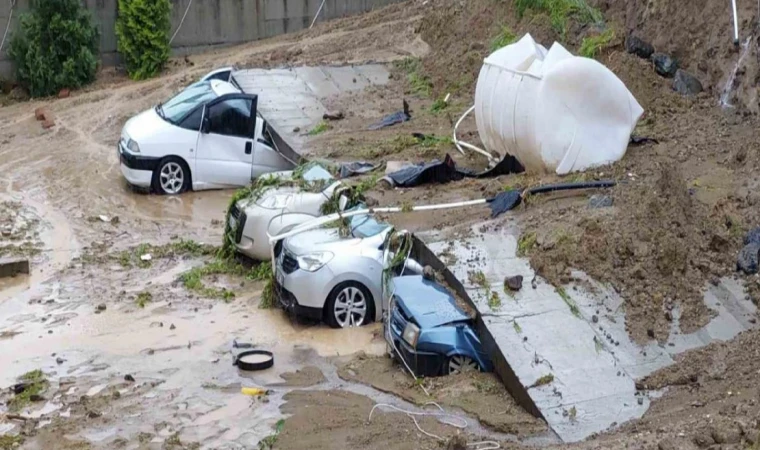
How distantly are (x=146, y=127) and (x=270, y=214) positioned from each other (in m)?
5.10

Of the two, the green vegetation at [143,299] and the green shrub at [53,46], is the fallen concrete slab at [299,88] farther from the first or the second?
the green vegetation at [143,299]

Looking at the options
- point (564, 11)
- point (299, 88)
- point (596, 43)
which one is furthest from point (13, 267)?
point (564, 11)

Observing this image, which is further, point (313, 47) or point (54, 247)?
point (313, 47)

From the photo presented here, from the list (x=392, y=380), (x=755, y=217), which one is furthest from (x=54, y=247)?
(x=755, y=217)

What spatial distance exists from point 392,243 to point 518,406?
10.1 feet

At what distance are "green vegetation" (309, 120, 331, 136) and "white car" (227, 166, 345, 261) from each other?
194 inches

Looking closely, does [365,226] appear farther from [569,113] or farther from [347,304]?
[569,113]

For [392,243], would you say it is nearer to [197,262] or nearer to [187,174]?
[197,262]

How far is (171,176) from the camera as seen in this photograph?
17.7 metres

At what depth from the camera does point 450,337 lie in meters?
9.88

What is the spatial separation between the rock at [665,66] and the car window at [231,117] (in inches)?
249

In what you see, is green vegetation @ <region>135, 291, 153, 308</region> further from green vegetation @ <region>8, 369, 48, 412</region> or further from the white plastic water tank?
the white plastic water tank

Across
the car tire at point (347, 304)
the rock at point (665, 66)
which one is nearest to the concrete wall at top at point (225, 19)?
the rock at point (665, 66)

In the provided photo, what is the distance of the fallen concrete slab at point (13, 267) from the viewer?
1394 cm
